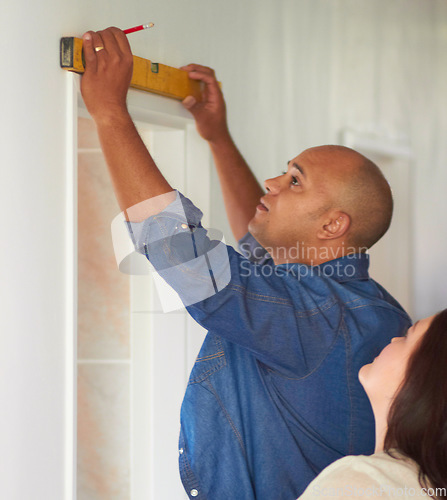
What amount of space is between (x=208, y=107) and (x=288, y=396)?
73 centimetres

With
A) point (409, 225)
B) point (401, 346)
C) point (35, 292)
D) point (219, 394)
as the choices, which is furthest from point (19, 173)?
point (409, 225)

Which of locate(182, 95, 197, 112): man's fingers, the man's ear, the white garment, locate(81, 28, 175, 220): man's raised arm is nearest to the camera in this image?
the white garment

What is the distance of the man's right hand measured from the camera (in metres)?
1.62

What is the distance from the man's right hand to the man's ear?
0.41 meters

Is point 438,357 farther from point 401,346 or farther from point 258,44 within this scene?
point 258,44

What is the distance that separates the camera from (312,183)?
147 cm

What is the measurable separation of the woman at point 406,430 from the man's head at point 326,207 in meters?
0.35

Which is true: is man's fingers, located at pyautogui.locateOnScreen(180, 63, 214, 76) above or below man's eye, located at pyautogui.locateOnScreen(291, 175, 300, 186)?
above

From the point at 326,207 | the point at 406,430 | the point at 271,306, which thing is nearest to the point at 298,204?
the point at 326,207

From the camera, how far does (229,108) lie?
6.12 ft

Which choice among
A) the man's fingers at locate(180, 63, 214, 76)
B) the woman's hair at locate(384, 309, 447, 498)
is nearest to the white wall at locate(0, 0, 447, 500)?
the man's fingers at locate(180, 63, 214, 76)

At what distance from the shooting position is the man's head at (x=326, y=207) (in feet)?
4.75

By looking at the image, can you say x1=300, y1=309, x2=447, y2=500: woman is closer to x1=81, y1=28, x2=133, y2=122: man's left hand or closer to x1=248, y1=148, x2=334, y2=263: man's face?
x1=248, y1=148, x2=334, y2=263: man's face

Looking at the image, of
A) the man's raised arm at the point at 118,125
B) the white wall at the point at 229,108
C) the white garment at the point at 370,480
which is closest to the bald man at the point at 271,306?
the man's raised arm at the point at 118,125
